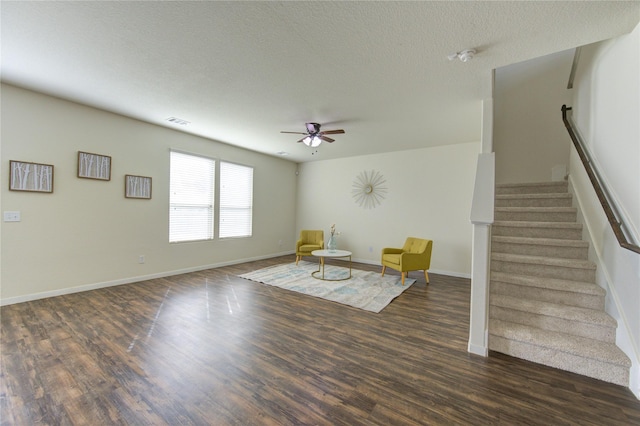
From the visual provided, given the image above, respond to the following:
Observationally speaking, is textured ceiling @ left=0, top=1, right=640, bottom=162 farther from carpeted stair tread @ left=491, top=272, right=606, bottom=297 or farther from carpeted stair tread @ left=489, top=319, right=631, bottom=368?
carpeted stair tread @ left=489, top=319, right=631, bottom=368

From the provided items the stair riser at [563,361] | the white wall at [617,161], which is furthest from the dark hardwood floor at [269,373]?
the white wall at [617,161]

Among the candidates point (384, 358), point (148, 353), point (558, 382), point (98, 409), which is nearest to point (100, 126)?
point (148, 353)

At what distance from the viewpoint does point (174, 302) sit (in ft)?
11.3

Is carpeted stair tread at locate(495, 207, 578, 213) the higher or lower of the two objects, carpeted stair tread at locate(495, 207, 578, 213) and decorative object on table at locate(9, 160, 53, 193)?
the lower

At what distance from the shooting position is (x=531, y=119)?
4.42 metres

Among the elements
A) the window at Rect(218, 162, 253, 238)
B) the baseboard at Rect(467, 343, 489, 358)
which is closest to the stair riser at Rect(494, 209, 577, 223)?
the baseboard at Rect(467, 343, 489, 358)

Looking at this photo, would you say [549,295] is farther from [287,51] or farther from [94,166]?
[94,166]

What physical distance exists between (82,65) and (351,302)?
4035 millimetres

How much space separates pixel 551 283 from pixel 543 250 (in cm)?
50

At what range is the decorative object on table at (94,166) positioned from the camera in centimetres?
375

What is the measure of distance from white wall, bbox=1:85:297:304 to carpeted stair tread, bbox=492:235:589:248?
511 centimetres

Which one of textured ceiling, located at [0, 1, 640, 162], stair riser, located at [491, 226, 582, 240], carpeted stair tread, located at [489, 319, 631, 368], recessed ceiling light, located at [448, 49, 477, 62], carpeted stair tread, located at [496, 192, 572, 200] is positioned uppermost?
textured ceiling, located at [0, 1, 640, 162]

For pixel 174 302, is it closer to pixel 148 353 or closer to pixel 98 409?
pixel 148 353

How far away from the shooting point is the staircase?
208 cm
